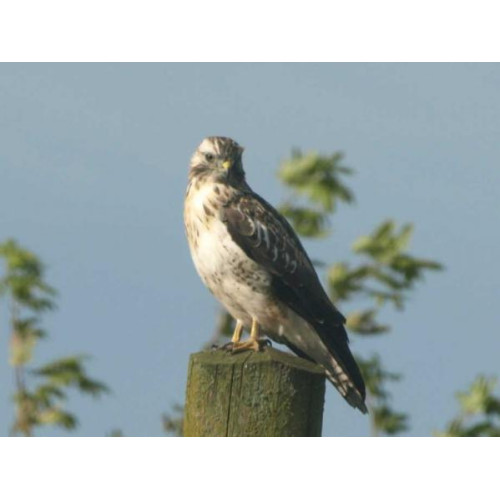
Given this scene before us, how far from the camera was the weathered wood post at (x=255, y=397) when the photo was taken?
20.3 feet

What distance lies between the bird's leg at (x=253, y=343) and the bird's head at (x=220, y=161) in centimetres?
90

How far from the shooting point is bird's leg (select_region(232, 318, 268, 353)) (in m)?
7.26

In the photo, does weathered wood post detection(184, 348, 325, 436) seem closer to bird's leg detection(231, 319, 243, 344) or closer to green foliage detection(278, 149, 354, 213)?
bird's leg detection(231, 319, 243, 344)

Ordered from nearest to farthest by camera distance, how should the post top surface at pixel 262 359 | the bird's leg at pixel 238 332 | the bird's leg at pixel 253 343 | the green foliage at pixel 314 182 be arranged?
the post top surface at pixel 262 359 < the bird's leg at pixel 253 343 < the bird's leg at pixel 238 332 < the green foliage at pixel 314 182

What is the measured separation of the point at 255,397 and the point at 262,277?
7.81ft

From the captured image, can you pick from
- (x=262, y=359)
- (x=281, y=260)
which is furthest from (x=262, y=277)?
(x=262, y=359)

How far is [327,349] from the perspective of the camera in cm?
848

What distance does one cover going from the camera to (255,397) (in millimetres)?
6223

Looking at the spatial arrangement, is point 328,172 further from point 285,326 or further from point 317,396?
point 317,396

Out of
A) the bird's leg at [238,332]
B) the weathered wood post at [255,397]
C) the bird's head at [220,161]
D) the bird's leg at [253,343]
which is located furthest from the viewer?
the bird's head at [220,161]

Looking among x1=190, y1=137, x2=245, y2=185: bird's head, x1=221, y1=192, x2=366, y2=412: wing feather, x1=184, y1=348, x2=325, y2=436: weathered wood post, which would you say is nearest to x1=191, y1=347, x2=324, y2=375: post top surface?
x1=184, y1=348, x2=325, y2=436: weathered wood post

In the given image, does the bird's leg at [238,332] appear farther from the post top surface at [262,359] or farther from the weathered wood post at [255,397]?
the weathered wood post at [255,397]

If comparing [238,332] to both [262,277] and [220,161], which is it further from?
[220,161]

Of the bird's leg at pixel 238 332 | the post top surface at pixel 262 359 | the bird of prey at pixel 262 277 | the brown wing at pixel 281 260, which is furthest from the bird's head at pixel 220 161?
the post top surface at pixel 262 359
